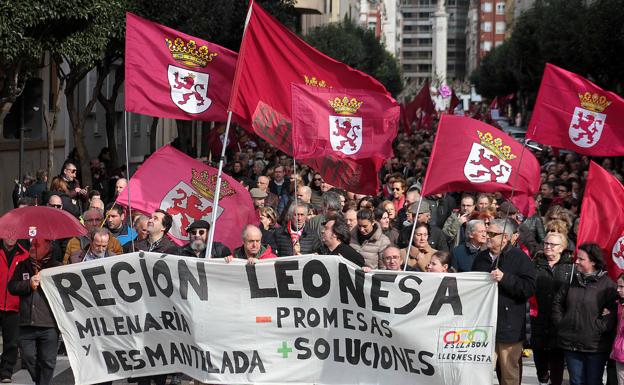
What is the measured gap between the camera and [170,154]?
10961 millimetres

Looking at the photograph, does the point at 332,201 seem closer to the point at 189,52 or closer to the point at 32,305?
the point at 189,52

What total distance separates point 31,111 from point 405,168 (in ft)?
28.8

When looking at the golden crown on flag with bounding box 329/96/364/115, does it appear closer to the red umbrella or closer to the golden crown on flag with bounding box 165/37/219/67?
the golden crown on flag with bounding box 165/37/219/67

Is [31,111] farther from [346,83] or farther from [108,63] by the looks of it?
[346,83]

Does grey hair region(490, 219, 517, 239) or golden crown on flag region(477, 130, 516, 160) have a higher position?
golden crown on flag region(477, 130, 516, 160)

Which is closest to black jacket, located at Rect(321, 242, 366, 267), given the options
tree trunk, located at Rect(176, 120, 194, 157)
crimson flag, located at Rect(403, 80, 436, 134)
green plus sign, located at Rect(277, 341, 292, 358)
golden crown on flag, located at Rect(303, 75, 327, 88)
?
golden crown on flag, located at Rect(303, 75, 327, 88)

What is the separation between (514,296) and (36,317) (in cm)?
358

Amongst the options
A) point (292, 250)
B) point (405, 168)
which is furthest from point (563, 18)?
point (292, 250)

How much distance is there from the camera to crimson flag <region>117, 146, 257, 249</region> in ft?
36.0

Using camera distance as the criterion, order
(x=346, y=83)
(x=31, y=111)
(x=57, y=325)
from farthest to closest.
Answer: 1. (x=31, y=111)
2. (x=346, y=83)
3. (x=57, y=325)

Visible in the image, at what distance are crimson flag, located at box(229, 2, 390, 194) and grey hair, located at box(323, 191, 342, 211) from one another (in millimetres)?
3408

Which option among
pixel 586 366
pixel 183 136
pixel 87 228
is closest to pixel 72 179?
pixel 87 228

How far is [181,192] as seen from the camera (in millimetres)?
11016

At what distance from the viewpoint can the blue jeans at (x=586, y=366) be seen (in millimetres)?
9234
